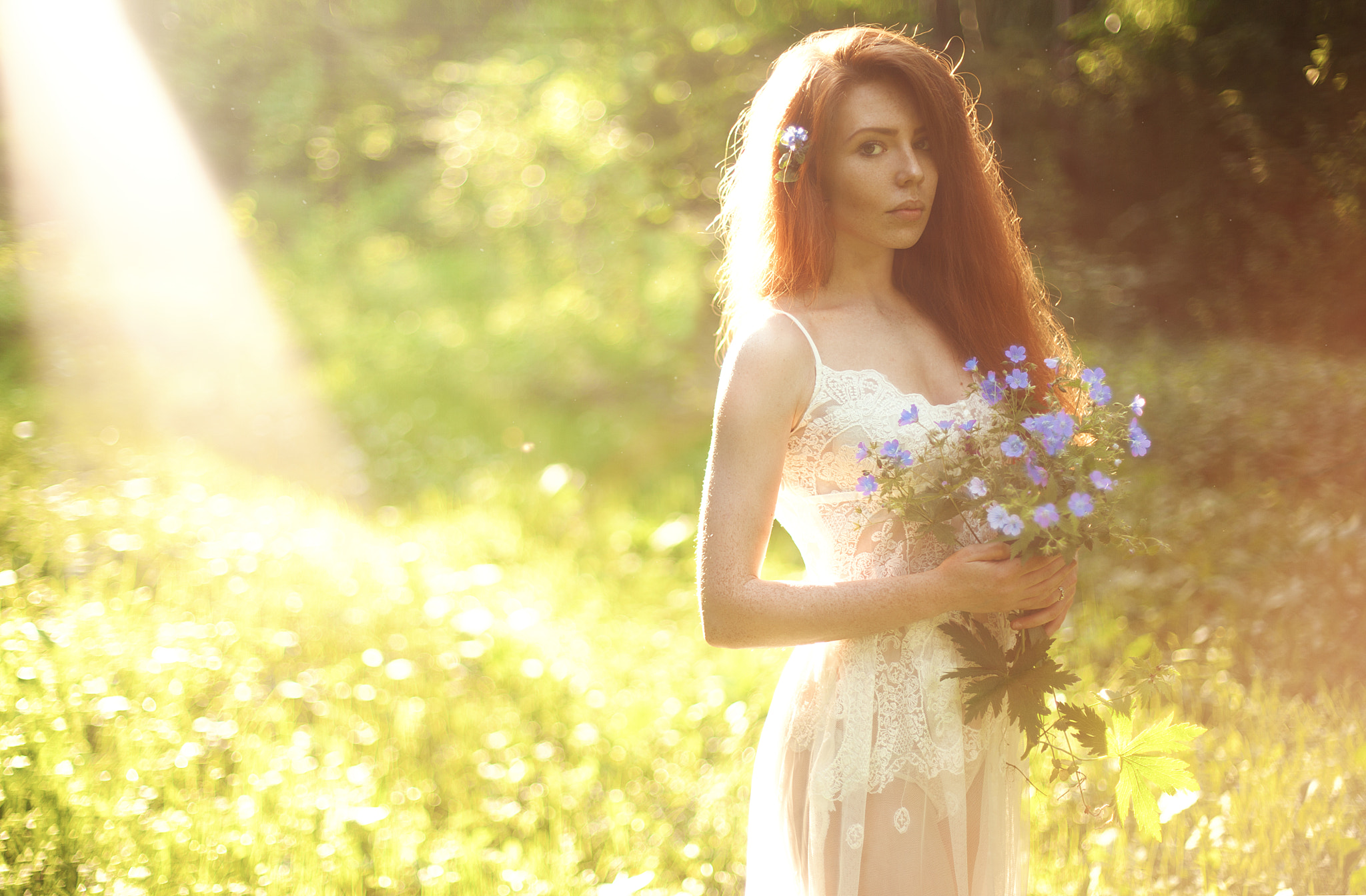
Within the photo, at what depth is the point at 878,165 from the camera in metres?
1.79

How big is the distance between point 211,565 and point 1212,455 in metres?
5.33

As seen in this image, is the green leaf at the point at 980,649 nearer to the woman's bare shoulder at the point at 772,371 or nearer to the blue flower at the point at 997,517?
the blue flower at the point at 997,517

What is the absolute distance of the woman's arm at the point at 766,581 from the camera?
1.59 metres

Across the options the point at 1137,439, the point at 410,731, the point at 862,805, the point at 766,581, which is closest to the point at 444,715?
the point at 410,731

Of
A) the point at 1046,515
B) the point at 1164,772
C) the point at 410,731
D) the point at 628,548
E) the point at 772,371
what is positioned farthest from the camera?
the point at 628,548

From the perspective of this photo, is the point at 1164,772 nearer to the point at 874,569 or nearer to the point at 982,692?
the point at 982,692

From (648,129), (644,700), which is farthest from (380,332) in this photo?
(644,700)

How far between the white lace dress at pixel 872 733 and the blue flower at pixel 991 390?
106 mm

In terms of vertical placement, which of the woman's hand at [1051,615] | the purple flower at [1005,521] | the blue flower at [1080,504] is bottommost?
the woman's hand at [1051,615]

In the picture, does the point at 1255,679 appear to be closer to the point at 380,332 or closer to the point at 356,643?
the point at 356,643

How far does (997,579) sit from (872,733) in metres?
0.41

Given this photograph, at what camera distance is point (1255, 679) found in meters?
3.47

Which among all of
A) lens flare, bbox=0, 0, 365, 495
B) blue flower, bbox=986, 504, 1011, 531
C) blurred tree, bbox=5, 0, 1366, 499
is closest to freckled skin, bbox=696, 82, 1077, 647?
blue flower, bbox=986, 504, 1011, 531

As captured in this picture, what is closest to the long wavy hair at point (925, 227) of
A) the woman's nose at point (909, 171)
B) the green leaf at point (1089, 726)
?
the woman's nose at point (909, 171)
